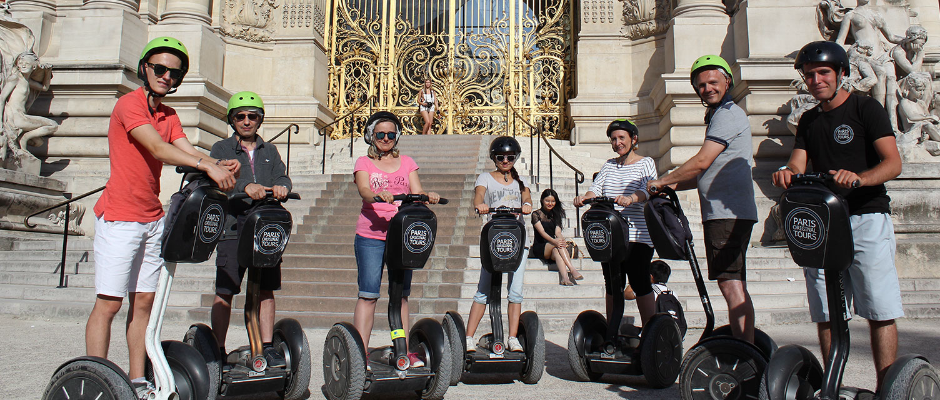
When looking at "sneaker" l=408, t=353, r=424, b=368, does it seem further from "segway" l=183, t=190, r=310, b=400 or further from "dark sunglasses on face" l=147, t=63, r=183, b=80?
"dark sunglasses on face" l=147, t=63, r=183, b=80

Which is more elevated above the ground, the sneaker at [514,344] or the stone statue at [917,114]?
the stone statue at [917,114]

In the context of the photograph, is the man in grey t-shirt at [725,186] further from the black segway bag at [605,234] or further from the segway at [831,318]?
the segway at [831,318]

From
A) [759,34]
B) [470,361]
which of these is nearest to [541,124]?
[759,34]

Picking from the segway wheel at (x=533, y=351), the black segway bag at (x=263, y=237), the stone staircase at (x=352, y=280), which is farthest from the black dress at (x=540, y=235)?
the black segway bag at (x=263, y=237)

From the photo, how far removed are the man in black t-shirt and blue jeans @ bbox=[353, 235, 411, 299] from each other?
88.2 inches

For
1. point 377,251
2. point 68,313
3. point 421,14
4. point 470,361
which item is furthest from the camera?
point 421,14

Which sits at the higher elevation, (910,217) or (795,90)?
(795,90)

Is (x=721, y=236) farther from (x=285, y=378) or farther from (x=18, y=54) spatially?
(x=18, y=54)

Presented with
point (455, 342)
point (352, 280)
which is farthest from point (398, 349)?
point (352, 280)

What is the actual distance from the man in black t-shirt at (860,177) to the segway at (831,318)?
15 cm

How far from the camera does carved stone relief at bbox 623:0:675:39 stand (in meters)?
14.4

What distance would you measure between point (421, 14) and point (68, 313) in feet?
39.0

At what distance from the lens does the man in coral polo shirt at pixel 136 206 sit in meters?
2.96

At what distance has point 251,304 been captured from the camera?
359 cm
